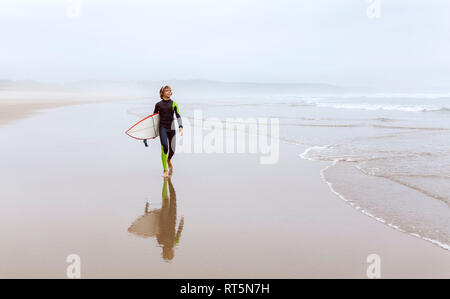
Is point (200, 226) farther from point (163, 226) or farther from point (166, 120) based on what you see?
point (166, 120)

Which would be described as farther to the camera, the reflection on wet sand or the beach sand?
the reflection on wet sand

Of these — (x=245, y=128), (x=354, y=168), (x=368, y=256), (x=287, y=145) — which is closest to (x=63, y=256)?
(x=368, y=256)

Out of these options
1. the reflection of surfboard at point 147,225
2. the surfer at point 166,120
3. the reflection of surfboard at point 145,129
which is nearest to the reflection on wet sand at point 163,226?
the reflection of surfboard at point 147,225

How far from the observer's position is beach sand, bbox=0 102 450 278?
354cm

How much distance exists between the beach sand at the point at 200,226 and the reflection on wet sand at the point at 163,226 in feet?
0.22

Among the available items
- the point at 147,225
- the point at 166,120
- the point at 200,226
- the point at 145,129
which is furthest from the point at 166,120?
the point at 200,226

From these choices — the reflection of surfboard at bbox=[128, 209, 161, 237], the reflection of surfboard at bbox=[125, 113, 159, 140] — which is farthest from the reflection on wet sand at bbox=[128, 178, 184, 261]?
the reflection of surfboard at bbox=[125, 113, 159, 140]

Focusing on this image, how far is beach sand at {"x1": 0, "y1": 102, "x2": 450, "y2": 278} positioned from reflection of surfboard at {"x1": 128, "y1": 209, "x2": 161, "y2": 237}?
0.09 m

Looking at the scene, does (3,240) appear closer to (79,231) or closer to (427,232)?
(79,231)

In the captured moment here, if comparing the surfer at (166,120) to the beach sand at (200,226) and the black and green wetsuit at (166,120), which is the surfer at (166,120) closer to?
the black and green wetsuit at (166,120)

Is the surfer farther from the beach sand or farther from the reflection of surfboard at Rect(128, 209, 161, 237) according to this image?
the reflection of surfboard at Rect(128, 209, 161, 237)

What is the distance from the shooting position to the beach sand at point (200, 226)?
3.54 metres

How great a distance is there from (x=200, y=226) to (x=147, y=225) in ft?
2.17
